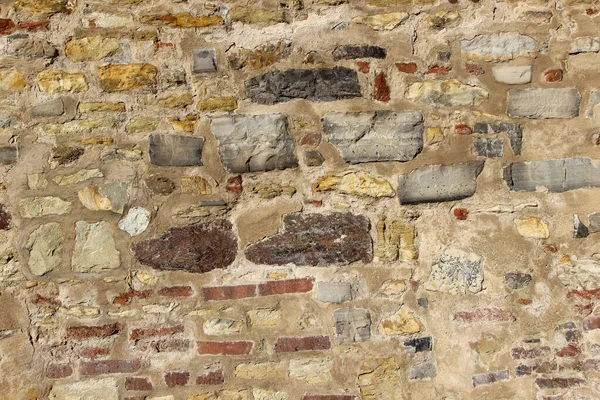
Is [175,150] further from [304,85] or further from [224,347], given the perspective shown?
[224,347]

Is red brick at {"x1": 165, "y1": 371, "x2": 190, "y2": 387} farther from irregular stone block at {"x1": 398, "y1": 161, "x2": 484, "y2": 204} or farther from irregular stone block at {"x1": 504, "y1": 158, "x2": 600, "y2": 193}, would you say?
irregular stone block at {"x1": 504, "y1": 158, "x2": 600, "y2": 193}

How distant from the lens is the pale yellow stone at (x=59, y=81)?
2.12 metres

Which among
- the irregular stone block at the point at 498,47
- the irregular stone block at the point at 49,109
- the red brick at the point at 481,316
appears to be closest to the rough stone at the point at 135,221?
the irregular stone block at the point at 49,109

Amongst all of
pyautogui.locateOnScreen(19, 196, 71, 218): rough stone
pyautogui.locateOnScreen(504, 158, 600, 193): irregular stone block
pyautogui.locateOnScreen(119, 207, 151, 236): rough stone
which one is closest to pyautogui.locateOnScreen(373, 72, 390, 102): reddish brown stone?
pyautogui.locateOnScreen(504, 158, 600, 193): irregular stone block

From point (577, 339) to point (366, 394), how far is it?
840 millimetres

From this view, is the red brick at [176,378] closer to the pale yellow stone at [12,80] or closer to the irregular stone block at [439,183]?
the irregular stone block at [439,183]

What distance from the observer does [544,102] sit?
212cm

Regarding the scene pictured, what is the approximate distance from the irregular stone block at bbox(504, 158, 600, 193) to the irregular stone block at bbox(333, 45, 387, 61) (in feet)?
2.16

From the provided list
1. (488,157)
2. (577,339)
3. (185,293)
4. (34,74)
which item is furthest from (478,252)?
(34,74)

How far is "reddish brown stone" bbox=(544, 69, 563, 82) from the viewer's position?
6.93ft

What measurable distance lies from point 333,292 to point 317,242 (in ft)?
0.66

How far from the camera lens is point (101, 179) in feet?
6.97

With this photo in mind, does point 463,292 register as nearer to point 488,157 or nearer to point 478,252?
point 478,252

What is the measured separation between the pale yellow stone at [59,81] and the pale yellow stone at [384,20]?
1.08m
